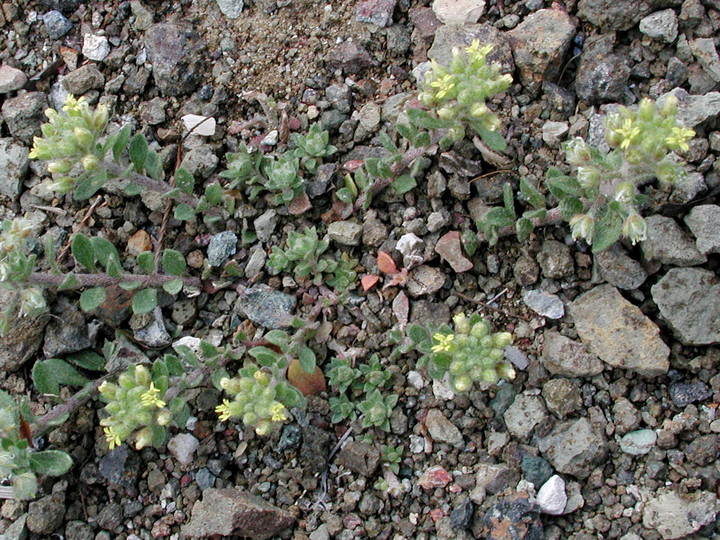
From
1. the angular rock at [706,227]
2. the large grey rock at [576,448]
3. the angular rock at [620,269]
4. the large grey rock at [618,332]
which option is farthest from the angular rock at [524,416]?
the angular rock at [706,227]

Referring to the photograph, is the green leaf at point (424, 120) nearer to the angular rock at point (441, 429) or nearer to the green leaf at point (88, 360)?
the angular rock at point (441, 429)

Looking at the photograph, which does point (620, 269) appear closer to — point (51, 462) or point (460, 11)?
point (460, 11)

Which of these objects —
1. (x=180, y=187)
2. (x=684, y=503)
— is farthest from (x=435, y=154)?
(x=684, y=503)

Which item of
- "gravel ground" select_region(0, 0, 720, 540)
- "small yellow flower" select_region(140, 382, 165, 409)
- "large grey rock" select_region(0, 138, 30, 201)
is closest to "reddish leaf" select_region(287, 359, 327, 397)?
"gravel ground" select_region(0, 0, 720, 540)

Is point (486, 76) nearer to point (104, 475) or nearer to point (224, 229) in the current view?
point (224, 229)

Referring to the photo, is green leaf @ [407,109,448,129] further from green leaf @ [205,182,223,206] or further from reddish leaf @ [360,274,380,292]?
green leaf @ [205,182,223,206]

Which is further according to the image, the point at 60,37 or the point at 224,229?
the point at 60,37
